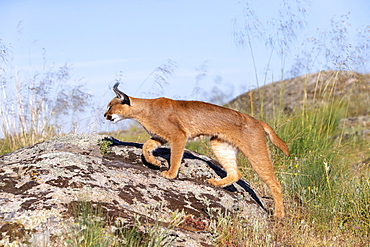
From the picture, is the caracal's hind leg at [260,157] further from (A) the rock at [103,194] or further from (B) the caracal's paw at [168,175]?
(B) the caracal's paw at [168,175]

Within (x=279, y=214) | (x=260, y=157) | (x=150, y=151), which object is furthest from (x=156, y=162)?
(x=279, y=214)

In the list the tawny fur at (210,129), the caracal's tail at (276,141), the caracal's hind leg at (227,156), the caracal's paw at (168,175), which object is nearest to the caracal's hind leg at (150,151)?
the tawny fur at (210,129)

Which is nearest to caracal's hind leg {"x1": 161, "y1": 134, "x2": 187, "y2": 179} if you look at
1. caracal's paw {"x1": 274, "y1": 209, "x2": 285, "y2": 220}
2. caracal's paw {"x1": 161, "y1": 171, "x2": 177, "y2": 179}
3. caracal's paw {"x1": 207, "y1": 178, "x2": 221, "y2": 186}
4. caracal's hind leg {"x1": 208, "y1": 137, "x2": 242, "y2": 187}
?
caracal's paw {"x1": 161, "y1": 171, "x2": 177, "y2": 179}

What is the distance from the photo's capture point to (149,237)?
3.05 meters

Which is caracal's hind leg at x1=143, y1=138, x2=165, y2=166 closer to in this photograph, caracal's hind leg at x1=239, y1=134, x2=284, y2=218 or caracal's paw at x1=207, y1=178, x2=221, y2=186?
caracal's paw at x1=207, y1=178, x2=221, y2=186

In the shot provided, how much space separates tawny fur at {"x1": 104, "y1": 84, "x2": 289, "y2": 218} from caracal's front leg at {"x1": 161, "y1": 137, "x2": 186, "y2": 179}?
0.04 feet

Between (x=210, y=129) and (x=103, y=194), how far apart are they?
2151 millimetres

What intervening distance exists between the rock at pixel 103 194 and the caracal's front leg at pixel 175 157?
0.36 ft

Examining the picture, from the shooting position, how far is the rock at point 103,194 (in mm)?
3023

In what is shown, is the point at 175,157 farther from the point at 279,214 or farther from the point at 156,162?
the point at 279,214

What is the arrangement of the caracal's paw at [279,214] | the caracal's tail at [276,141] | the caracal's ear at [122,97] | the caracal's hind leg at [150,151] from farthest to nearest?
the caracal's tail at [276,141] → the caracal's ear at [122,97] → the caracal's paw at [279,214] → the caracal's hind leg at [150,151]

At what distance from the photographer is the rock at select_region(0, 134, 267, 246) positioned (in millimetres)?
3023

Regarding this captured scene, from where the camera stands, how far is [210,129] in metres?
5.32

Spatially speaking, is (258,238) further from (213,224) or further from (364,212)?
(364,212)
